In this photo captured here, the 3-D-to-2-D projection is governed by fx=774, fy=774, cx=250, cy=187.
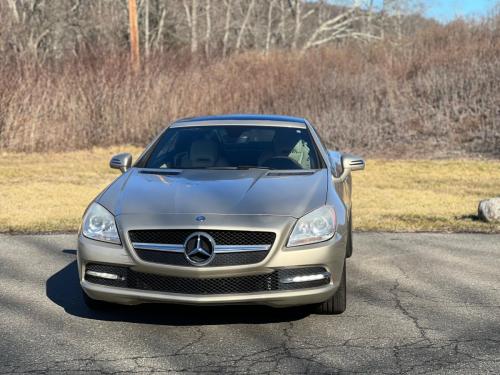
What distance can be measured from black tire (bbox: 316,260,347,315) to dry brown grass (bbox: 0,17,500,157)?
693 inches

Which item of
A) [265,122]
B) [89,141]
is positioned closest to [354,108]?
[89,141]

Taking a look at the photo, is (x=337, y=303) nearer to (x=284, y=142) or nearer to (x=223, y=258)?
(x=223, y=258)

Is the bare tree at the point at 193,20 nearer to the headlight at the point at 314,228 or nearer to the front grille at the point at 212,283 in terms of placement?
the headlight at the point at 314,228

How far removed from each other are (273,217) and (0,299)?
2484 millimetres

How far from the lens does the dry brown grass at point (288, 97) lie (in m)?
23.5

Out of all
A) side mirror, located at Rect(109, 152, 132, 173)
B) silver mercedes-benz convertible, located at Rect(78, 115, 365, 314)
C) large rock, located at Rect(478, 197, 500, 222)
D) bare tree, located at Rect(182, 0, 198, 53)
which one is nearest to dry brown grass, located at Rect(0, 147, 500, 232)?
large rock, located at Rect(478, 197, 500, 222)

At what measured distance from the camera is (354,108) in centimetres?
2564

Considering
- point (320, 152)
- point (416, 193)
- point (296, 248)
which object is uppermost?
point (320, 152)

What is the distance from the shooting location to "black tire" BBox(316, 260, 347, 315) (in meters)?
5.51

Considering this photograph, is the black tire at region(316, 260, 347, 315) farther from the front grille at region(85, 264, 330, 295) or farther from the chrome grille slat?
the chrome grille slat

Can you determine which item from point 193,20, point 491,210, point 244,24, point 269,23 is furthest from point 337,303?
point 244,24

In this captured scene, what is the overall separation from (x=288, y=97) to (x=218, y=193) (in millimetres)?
21354

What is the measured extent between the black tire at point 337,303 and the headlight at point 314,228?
43 cm

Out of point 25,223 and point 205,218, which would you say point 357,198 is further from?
point 205,218
